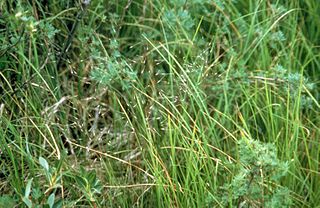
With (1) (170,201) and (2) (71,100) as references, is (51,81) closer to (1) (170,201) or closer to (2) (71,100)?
(2) (71,100)

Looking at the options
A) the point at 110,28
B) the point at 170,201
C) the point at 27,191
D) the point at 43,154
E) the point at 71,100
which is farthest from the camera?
the point at 110,28

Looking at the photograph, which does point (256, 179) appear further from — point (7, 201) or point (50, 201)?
point (7, 201)

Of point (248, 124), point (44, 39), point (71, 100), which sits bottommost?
point (248, 124)

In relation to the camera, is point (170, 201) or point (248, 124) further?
point (248, 124)

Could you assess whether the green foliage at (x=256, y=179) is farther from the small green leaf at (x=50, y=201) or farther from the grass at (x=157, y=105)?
the small green leaf at (x=50, y=201)

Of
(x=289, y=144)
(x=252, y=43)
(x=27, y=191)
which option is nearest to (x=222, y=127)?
(x=289, y=144)

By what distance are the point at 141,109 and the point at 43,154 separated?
34cm

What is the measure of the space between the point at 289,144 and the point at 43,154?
784mm

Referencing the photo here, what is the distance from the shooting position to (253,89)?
2988 millimetres

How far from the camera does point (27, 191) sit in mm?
2281

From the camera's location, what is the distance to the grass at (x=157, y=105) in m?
2.56

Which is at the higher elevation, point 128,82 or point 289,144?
point 128,82

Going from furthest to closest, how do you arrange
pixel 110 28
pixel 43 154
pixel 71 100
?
pixel 110 28, pixel 71 100, pixel 43 154

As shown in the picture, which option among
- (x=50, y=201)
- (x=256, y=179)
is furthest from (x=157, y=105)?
(x=50, y=201)
